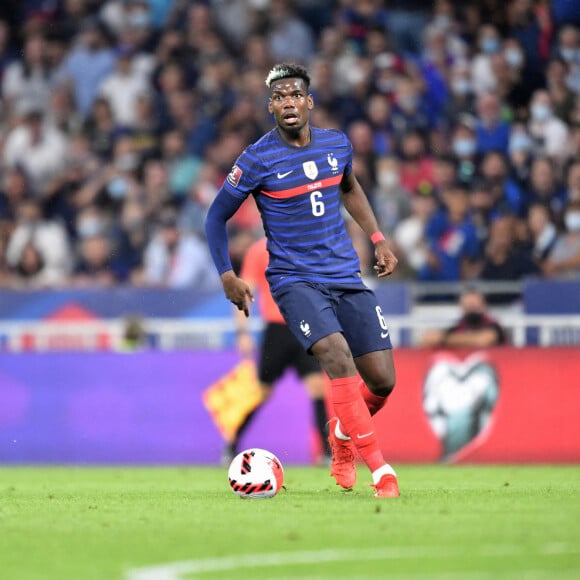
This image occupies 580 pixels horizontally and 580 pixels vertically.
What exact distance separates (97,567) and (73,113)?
574 inches

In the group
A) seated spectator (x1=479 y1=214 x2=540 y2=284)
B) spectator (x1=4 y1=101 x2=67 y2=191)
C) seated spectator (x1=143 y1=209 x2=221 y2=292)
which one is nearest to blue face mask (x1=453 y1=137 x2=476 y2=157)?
seated spectator (x1=479 y1=214 x2=540 y2=284)

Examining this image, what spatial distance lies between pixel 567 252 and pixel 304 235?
706 cm

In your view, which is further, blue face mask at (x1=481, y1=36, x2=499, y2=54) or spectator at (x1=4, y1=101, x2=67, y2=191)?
spectator at (x1=4, y1=101, x2=67, y2=191)

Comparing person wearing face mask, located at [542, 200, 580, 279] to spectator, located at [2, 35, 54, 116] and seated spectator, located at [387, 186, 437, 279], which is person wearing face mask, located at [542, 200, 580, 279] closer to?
seated spectator, located at [387, 186, 437, 279]

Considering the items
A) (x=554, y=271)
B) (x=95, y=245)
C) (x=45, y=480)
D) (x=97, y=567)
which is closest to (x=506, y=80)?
(x=554, y=271)

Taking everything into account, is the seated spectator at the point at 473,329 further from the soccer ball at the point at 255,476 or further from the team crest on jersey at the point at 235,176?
the team crest on jersey at the point at 235,176

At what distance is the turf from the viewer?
5.58m

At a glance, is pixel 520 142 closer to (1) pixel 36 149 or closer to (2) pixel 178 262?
(2) pixel 178 262

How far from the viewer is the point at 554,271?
1512 centimetres

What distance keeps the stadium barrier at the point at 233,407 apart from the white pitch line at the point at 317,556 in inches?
293

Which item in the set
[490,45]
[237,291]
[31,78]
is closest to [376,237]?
[237,291]

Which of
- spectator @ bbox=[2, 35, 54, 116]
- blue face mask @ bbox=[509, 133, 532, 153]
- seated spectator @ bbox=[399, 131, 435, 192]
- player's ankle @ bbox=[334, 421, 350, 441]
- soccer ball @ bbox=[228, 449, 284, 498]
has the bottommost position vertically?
soccer ball @ bbox=[228, 449, 284, 498]

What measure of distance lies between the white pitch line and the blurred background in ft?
24.6

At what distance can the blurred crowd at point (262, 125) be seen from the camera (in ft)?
53.1
